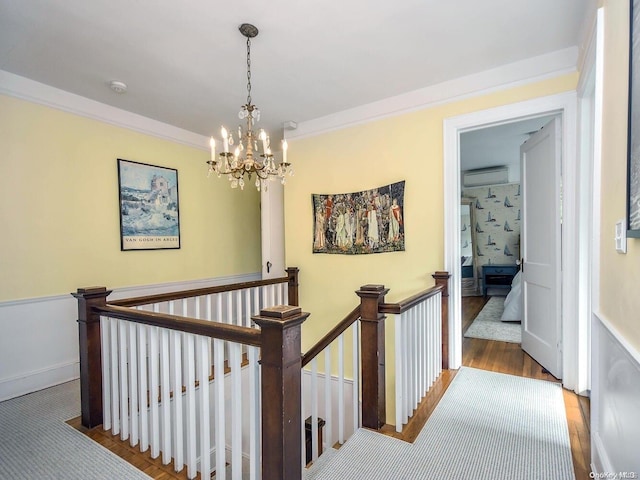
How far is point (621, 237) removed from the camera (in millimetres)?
1212

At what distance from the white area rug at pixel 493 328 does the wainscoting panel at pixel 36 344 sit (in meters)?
4.12

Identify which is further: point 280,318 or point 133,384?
point 133,384

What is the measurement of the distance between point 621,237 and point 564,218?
1540mm

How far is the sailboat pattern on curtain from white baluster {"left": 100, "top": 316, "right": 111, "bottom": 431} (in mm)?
6674

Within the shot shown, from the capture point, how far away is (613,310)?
1315mm

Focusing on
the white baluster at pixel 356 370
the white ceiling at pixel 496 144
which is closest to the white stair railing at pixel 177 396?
the white baluster at pixel 356 370

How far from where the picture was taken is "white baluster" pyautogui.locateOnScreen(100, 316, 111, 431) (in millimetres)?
2109

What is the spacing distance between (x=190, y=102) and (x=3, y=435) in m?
2.94

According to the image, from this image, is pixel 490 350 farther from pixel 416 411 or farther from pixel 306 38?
pixel 306 38

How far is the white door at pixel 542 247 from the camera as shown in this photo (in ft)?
8.65

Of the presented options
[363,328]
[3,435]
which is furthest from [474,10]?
[3,435]

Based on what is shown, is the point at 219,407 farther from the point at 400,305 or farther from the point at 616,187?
the point at 616,187

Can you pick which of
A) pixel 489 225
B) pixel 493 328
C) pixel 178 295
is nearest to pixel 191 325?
pixel 178 295

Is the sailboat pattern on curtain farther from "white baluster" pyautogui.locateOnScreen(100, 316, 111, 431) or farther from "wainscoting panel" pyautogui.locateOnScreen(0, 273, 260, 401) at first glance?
"wainscoting panel" pyautogui.locateOnScreen(0, 273, 260, 401)
